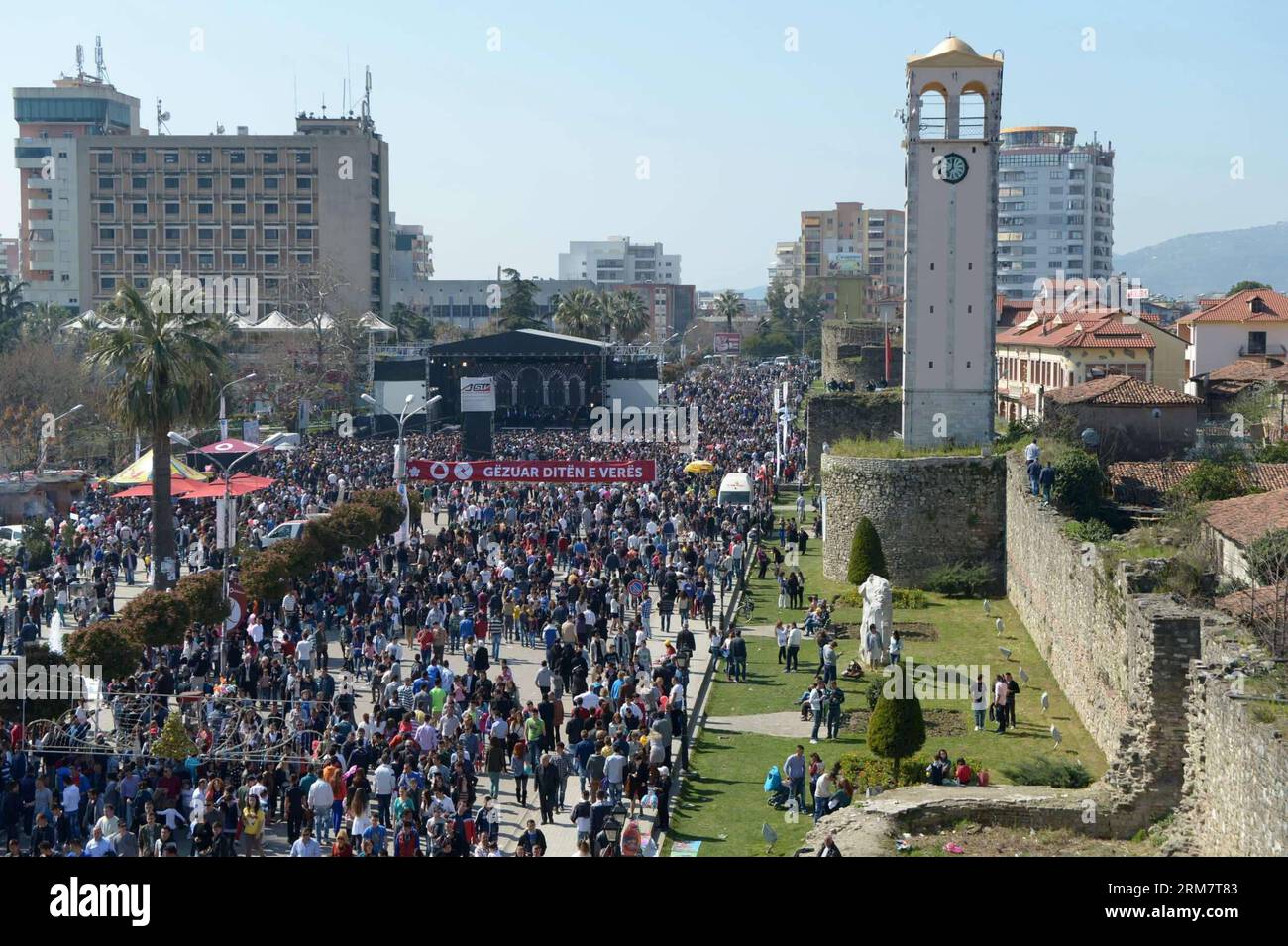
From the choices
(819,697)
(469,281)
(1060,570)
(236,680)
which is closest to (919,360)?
(1060,570)

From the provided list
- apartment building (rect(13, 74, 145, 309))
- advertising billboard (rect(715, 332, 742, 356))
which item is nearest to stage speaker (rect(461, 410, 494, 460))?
apartment building (rect(13, 74, 145, 309))

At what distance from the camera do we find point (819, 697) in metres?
24.5

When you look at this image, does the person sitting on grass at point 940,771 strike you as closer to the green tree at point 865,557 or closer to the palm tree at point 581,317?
the green tree at point 865,557

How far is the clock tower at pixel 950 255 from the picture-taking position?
148ft

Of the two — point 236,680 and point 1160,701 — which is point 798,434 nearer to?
point 236,680

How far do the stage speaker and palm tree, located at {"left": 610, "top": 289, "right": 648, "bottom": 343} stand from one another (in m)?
45.9

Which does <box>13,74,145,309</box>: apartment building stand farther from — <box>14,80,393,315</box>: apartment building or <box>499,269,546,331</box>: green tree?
<box>499,269,546,331</box>: green tree

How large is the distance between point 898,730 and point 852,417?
36670mm

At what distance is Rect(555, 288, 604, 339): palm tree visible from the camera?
10312 centimetres
